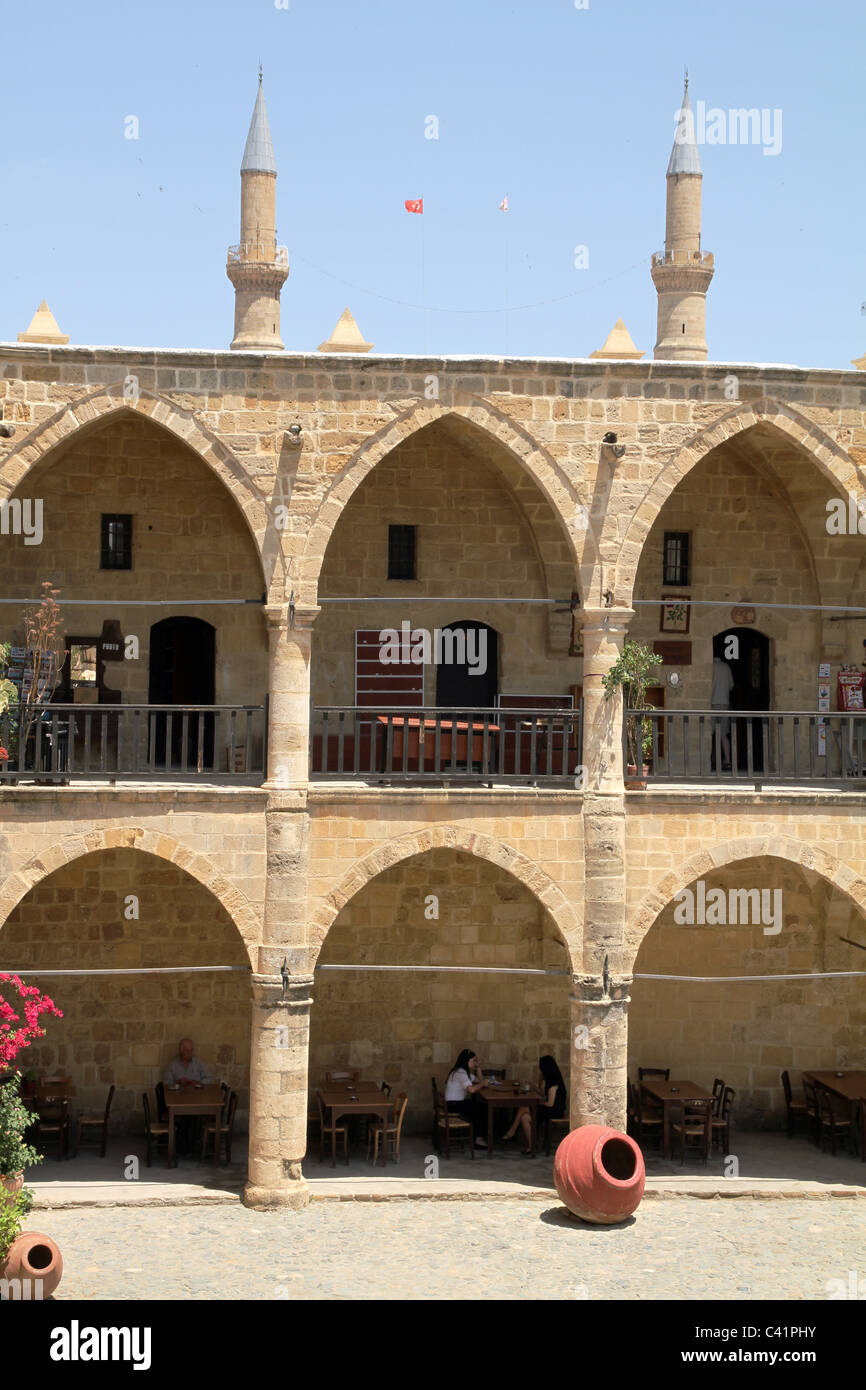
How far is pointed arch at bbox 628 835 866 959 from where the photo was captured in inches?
634

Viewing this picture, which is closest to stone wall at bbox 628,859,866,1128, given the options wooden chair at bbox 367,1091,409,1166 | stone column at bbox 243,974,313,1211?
wooden chair at bbox 367,1091,409,1166

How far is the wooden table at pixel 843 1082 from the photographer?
17344 mm

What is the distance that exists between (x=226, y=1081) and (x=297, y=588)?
5.76m

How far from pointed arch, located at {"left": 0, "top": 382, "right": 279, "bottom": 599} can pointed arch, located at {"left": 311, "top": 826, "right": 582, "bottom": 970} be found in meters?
2.70

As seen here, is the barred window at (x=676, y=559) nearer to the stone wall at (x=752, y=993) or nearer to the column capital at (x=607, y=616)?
the column capital at (x=607, y=616)

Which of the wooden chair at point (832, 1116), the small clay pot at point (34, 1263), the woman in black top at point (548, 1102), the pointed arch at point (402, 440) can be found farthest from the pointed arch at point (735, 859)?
the small clay pot at point (34, 1263)


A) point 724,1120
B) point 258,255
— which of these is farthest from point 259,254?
point 724,1120

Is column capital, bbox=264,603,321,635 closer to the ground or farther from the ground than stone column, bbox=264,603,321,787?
farther from the ground

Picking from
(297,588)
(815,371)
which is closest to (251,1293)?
(297,588)

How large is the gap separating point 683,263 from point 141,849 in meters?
20.8

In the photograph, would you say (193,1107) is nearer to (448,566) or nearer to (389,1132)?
(389,1132)

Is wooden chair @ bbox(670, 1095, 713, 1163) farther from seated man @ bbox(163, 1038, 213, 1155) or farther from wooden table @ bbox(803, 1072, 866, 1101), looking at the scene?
seated man @ bbox(163, 1038, 213, 1155)

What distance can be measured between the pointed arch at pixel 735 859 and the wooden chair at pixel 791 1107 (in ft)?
9.32

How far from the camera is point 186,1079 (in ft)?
56.5
